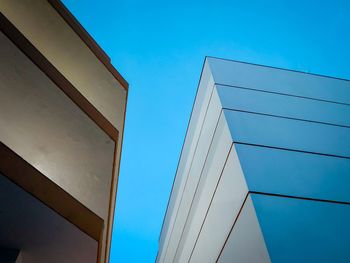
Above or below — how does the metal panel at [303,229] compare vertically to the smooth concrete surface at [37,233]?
above

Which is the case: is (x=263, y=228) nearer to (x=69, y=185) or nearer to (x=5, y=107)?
(x=69, y=185)

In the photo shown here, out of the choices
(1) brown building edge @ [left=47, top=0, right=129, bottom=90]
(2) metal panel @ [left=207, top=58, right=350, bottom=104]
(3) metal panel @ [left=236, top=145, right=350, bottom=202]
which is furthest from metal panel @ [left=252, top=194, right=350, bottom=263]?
(1) brown building edge @ [left=47, top=0, right=129, bottom=90]

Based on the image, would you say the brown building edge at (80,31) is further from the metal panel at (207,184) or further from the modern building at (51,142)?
the metal panel at (207,184)

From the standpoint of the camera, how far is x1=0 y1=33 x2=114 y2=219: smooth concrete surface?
4008 millimetres

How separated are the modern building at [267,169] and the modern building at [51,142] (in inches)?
69.6

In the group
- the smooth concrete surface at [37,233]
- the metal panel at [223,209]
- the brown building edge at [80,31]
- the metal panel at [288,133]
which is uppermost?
the brown building edge at [80,31]

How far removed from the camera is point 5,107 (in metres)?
3.95

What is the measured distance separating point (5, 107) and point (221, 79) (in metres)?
4.25

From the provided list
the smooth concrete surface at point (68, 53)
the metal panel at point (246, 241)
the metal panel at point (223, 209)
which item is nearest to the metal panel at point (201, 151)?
the metal panel at point (223, 209)

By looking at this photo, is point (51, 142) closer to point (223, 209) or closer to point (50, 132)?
point (50, 132)

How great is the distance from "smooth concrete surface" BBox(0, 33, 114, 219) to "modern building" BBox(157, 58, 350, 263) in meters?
1.94

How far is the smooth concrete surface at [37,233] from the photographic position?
3195mm

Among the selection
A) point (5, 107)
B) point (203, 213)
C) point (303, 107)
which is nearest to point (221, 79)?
point (303, 107)

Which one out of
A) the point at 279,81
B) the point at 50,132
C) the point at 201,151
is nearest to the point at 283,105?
the point at 279,81
